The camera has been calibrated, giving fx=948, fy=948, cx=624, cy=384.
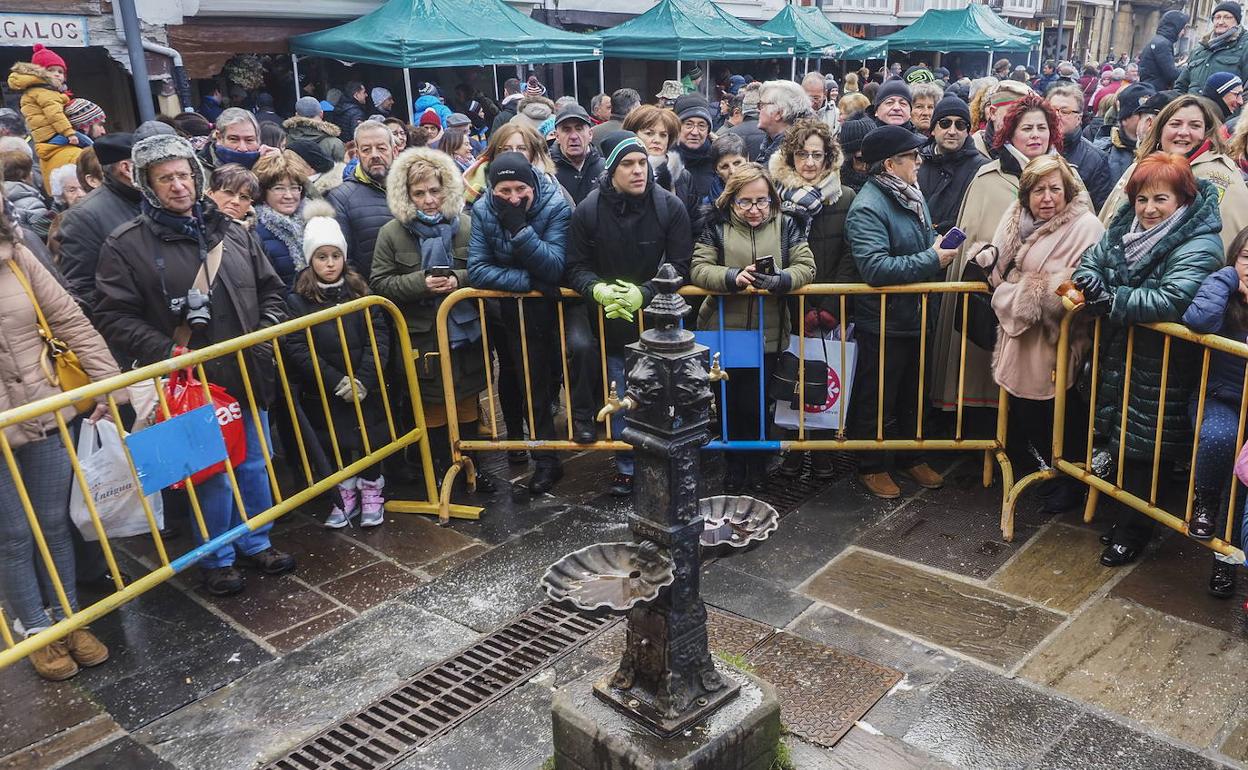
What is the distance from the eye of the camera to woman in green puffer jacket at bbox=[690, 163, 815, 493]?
16.4ft

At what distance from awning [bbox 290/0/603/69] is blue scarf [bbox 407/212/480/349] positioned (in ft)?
27.4

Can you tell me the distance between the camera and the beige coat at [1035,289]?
4.70 meters

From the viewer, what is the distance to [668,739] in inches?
113

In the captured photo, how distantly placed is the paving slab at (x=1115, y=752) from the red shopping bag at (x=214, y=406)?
140 inches

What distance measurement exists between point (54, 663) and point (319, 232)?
2.38 metres

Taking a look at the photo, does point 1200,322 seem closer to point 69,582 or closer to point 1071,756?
point 1071,756

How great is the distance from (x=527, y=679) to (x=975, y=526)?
2.53 m

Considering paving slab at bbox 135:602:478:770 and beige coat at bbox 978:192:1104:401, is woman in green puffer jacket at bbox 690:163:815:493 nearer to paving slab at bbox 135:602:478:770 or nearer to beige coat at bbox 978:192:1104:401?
beige coat at bbox 978:192:1104:401

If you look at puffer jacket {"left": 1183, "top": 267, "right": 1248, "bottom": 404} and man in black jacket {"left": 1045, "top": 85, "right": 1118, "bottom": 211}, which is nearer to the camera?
puffer jacket {"left": 1183, "top": 267, "right": 1248, "bottom": 404}

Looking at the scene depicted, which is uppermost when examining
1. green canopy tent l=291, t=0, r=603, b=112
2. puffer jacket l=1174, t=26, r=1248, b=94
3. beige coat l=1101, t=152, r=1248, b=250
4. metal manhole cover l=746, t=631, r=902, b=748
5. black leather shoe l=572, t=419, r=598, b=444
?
green canopy tent l=291, t=0, r=603, b=112

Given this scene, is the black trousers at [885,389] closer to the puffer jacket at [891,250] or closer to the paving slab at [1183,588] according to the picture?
the puffer jacket at [891,250]

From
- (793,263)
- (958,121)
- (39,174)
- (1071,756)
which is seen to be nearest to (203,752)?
(1071,756)

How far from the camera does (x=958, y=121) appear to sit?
5.70m

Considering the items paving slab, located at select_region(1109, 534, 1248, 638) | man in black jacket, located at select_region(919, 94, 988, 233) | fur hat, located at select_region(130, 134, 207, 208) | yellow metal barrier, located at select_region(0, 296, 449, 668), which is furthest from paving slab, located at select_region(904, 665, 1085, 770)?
fur hat, located at select_region(130, 134, 207, 208)
